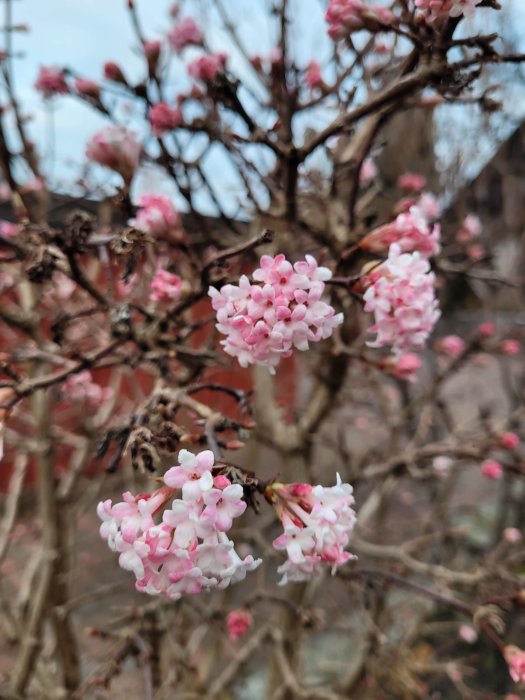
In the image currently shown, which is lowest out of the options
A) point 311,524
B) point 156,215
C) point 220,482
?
point 311,524

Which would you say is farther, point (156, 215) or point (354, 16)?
point (156, 215)

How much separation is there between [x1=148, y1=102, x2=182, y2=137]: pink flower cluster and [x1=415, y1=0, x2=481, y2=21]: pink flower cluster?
76cm

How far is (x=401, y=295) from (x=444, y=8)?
540mm

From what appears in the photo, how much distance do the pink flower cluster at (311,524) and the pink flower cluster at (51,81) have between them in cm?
176

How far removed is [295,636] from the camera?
2.43 meters

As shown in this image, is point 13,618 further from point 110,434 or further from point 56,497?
point 110,434

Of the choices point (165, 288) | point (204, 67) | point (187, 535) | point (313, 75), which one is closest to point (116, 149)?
point (165, 288)

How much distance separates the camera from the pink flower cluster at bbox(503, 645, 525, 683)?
124 cm

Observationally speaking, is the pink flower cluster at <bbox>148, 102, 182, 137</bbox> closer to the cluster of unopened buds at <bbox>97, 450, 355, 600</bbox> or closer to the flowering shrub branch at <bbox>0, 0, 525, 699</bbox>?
the flowering shrub branch at <bbox>0, 0, 525, 699</bbox>

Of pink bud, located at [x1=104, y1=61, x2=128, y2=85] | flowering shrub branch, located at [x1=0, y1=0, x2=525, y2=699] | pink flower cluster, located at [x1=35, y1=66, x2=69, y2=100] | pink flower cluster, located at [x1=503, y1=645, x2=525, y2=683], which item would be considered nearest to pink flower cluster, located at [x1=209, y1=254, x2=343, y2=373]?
flowering shrub branch, located at [x1=0, y1=0, x2=525, y2=699]

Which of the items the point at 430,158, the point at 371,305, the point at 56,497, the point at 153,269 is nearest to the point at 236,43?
the point at 153,269

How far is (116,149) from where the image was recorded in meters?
1.36

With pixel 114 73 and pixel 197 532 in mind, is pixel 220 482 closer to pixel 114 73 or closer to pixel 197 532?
pixel 197 532

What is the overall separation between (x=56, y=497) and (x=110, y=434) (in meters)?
1.73
